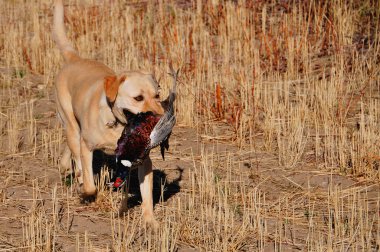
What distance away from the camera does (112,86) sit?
5.72m

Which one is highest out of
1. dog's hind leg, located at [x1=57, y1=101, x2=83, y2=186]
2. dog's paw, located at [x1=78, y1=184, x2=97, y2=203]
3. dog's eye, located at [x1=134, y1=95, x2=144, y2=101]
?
dog's eye, located at [x1=134, y1=95, x2=144, y2=101]

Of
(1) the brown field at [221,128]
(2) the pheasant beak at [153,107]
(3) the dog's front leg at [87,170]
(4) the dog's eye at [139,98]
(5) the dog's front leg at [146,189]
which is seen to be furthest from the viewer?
(3) the dog's front leg at [87,170]

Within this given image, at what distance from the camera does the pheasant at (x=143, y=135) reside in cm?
532

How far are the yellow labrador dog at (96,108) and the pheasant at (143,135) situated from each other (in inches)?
7.7

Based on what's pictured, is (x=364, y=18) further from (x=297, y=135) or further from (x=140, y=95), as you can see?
(x=140, y=95)

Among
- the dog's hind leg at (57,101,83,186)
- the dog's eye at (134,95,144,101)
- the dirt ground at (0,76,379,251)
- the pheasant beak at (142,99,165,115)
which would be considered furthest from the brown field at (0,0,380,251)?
the dog's eye at (134,95,144,101)

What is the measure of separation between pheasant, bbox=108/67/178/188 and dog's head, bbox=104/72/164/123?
0.20m

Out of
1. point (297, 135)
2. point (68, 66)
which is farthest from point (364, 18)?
point (68, 66)

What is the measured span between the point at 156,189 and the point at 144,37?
4934 mm

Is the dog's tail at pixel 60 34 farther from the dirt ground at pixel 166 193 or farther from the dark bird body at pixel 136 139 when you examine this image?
the dark bird body at pixel 136 139

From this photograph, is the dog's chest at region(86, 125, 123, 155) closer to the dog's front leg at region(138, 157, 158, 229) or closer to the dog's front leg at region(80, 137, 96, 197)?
the dog's front leg at region(80, 137, 96, 197)

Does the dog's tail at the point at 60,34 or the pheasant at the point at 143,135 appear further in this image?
the dog's tail at the point at 60,34

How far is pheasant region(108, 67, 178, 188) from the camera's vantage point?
209 inches

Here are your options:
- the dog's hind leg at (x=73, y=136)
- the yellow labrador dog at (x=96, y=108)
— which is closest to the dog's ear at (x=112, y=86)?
the yellow labrador dog at (x=96, y=108)
